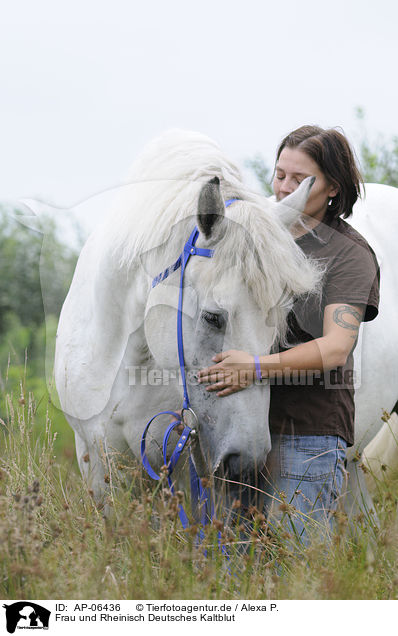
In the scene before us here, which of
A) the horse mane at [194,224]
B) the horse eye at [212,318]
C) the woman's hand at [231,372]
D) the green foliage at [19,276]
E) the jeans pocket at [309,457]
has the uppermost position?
the horse mane at [194,224]

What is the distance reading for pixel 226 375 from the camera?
1852mm

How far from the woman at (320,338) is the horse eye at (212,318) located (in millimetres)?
250

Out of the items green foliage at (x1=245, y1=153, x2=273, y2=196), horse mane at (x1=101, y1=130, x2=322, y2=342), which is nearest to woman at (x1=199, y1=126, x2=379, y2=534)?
horse mane at (x1=101, y1=130, x2=322, y2=342)

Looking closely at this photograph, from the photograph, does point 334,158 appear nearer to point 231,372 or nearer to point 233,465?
point 231,372

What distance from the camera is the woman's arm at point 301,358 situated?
1.85 metres

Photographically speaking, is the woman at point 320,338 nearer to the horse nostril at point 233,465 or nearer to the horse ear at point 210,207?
the horse nostril at point 233,465

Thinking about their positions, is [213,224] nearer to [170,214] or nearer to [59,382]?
[170,214]

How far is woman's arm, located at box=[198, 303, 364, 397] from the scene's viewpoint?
185 cm

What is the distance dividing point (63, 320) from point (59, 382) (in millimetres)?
279

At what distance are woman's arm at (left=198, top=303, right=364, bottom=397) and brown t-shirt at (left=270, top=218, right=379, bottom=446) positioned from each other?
0.06 m

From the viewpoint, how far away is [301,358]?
2.00 meters

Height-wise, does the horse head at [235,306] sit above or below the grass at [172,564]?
above
